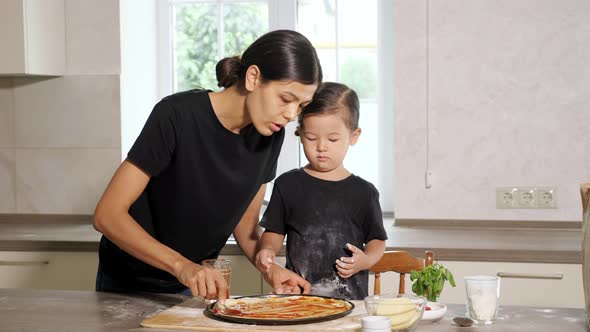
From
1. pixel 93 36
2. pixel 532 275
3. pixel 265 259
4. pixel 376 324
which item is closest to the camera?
pixel 376 324

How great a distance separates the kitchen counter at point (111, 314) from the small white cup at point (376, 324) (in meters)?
0.12

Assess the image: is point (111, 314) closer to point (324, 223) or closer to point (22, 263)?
point (324, 223)

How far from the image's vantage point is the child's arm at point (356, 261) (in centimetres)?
199

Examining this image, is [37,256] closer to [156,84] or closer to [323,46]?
[156,84]

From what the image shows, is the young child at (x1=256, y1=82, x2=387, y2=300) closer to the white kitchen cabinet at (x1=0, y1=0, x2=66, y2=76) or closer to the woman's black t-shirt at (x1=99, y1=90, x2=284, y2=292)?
the woman's black t-shirt at (x1=99, y1=90, x2=284, y2=292)

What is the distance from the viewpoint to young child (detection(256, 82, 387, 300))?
6.72ft

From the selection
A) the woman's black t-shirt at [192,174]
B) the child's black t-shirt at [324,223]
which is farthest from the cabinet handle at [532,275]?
the woman's black t-shirt at [192,174]

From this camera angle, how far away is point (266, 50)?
185 cm

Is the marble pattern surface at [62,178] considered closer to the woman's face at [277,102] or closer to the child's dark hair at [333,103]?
the child's dark hair at [333,103]

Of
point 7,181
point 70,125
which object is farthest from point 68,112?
point 7,181

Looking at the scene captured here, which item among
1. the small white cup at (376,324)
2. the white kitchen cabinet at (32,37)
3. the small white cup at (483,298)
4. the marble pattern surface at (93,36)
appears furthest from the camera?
the marble pattern surface at (93,36)

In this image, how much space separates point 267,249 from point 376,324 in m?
0.53

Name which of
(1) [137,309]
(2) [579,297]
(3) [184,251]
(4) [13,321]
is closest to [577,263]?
(2) [579,297]

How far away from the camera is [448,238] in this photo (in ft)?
9.22
